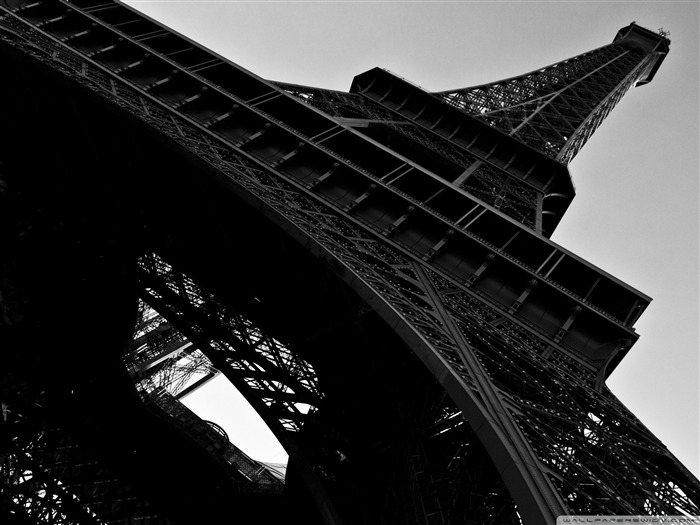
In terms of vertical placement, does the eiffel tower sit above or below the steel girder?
below

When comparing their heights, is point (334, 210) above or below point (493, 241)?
below

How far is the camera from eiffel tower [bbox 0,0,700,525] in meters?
12.3

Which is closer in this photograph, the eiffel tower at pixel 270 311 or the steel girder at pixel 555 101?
the eiffel tower at pixel 270 311

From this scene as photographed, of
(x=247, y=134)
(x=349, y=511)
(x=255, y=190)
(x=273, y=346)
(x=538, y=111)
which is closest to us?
(x=349, y=511)

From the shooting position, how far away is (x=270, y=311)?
60.7ft

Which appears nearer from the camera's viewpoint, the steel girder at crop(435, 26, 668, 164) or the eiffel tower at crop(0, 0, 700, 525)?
the eiffel tower at crop(0, 0, 700, 525)

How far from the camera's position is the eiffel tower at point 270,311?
12.3m

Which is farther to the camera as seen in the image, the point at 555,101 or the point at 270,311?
the point at 555,101

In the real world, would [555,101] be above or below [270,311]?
above

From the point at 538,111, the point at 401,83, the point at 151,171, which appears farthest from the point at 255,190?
the point at 538,111

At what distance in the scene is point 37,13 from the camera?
24750 millimetres

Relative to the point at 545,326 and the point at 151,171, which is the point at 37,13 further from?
the point at 545,326

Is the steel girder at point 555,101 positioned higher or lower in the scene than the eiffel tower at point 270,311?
higher

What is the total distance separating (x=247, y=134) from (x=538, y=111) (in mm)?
25773
